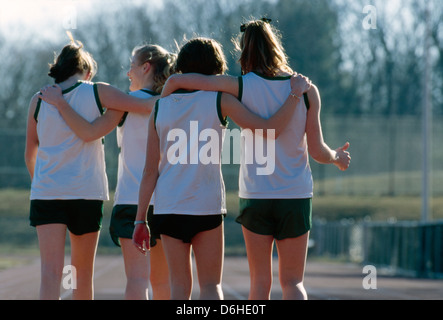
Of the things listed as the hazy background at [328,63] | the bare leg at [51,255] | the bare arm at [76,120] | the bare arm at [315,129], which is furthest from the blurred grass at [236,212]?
the bare arm at [315,129]

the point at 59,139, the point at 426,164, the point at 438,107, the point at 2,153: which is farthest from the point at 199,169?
the point at 438,107

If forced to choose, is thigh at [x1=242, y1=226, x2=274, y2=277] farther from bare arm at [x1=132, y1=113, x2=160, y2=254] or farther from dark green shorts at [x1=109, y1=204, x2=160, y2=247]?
dark green shorts at [x1=109, y1=204, x2=160, y2=247]

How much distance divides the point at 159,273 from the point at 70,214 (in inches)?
33.0

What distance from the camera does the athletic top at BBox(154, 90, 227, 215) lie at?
484 centimetres

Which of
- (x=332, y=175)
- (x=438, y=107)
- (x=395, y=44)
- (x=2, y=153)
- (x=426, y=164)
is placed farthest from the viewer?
(x=438, y=107)

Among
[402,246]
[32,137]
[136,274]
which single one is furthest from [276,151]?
[402,246]

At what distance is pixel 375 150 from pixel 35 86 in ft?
56.9

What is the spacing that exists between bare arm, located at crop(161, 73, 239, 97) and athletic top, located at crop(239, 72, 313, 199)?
11 centimetres

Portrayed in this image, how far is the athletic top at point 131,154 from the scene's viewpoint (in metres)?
5.78

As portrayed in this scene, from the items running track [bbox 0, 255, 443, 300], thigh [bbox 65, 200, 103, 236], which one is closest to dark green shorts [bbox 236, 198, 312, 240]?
thigh [bbox 65, 200, 103, 236]

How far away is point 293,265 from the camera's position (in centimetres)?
498

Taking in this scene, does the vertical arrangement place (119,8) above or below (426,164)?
above
